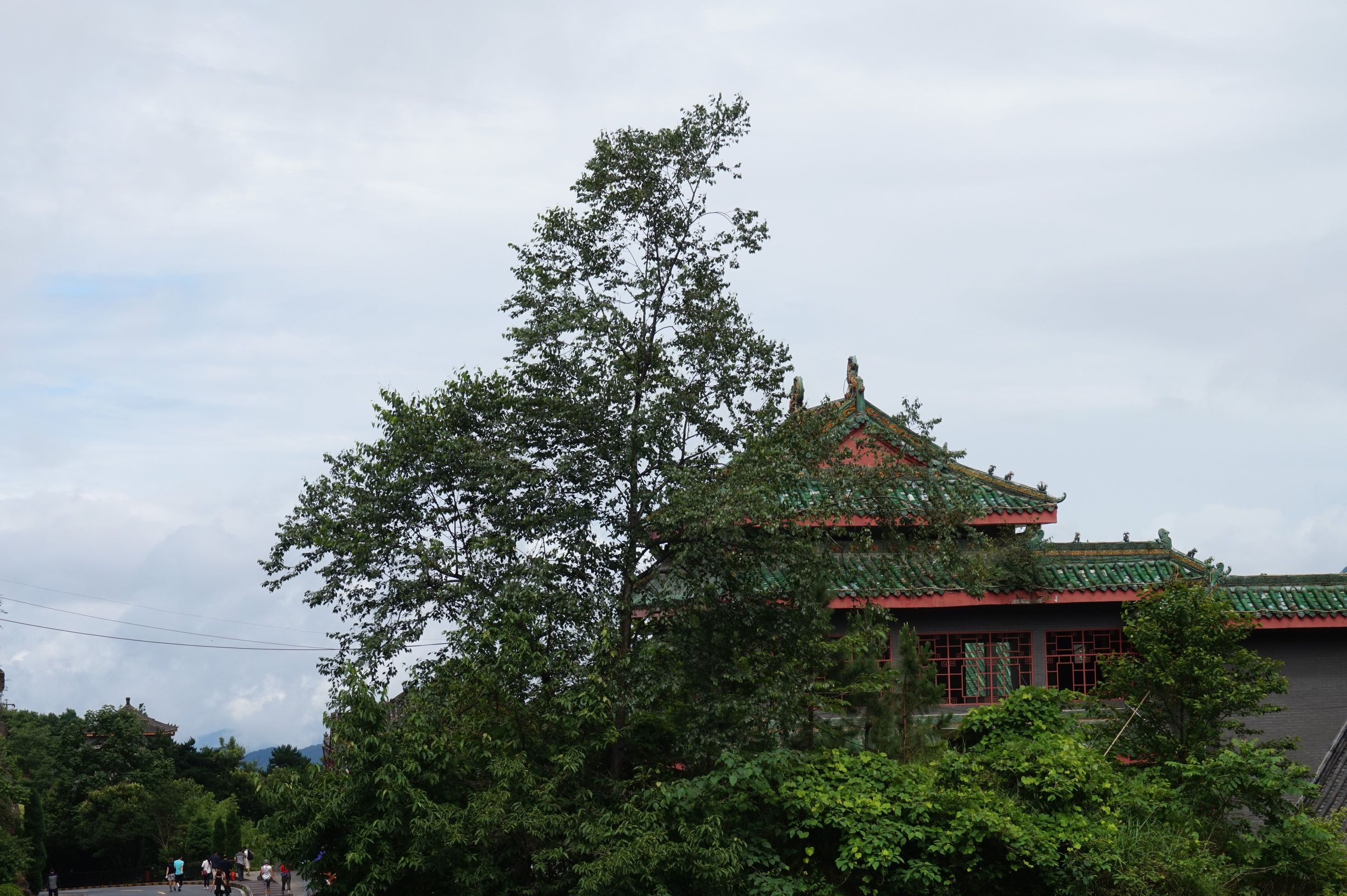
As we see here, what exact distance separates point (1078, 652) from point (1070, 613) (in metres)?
0.72

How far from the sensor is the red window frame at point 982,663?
2181 cm

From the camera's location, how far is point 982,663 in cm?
2194

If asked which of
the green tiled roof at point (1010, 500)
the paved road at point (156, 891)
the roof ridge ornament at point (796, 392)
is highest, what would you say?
the roof ridge ornament at point (796, 392)

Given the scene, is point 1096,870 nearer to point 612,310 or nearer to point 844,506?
point 844,506

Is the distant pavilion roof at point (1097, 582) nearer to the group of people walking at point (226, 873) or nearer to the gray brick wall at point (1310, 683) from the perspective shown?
the gray brick wall at point (1310, 683)

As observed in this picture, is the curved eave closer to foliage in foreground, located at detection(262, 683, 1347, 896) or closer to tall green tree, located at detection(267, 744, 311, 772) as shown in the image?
foliage in foreground, located at detection(262, 683, 1347, 896)

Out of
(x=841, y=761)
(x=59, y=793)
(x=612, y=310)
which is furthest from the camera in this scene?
(x=59, y=793)

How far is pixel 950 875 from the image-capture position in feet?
50.1

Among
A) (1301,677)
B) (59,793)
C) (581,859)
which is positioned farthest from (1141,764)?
(59,793)

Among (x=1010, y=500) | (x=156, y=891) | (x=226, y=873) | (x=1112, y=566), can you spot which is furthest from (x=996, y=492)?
(x=156, y=891)

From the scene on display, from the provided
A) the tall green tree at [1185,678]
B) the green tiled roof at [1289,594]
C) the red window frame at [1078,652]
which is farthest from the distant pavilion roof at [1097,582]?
the tall green tree at [1185,678]

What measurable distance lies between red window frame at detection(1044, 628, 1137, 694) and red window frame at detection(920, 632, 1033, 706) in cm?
39

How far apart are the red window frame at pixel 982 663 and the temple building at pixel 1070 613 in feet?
0.07

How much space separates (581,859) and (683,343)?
699 cm
